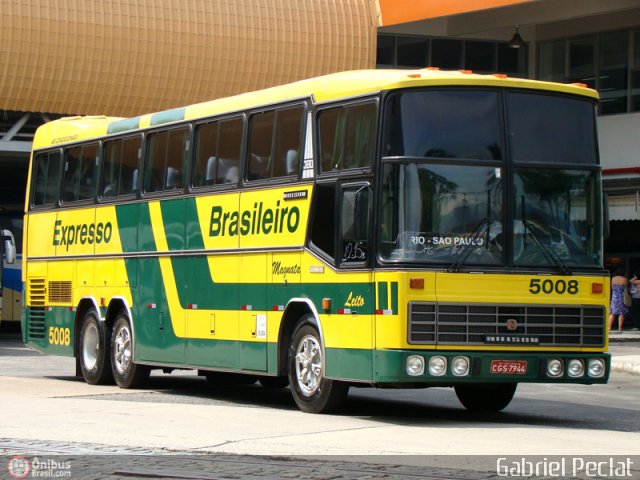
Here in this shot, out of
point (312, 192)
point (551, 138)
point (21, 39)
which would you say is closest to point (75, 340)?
point (312, 192)

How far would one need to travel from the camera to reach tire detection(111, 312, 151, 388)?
1902cm

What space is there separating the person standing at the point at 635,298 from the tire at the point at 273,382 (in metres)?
21.4

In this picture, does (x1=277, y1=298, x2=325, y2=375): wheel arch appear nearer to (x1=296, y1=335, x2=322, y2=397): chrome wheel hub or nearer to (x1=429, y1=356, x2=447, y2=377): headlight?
(x1=296, y1=335, x2=322, y2=397): chrome wheel hub

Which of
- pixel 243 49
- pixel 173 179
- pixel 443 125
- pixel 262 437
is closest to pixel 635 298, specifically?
pixel 243 49

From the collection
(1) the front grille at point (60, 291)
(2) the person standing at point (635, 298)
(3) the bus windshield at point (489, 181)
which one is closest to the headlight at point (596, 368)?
(3) the bus windshield at point (489, 181)

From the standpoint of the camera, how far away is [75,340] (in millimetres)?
20438

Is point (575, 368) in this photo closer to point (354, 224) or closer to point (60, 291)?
point (354, 224)

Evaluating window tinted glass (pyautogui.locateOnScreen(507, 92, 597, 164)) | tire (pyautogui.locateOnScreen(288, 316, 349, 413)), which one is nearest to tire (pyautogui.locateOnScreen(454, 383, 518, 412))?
tire (pyautogui.locateOnScreen(288, 316, 349, 413))

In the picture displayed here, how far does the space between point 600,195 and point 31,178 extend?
1047 cm

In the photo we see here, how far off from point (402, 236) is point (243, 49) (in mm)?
32998

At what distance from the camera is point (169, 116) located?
18.4 m

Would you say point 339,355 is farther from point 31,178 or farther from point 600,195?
point 31,178

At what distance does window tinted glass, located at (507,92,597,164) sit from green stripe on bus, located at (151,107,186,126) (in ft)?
16.9

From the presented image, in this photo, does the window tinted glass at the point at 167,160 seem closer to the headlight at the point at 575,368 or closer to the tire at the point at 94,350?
the tire at the point at 94,350
